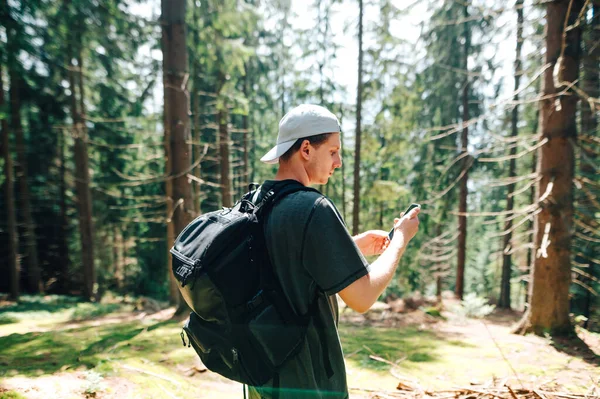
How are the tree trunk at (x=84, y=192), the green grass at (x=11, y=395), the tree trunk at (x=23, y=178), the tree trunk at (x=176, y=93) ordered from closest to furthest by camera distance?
the green grass at (x=11, y=395) → the tree trunk at (x=176, y=93) → the tree trunk at (x=23, y=178) → the tree trunk at (x=84, y=192)

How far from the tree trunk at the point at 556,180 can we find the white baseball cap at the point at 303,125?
5.72 m

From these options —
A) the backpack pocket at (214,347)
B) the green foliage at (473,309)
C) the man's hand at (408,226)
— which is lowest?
the green foliage at (473,309)

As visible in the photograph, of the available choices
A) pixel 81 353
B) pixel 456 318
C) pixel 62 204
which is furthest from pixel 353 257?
pixel 62 204

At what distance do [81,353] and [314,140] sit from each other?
201 inches

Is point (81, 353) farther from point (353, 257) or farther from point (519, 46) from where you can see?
point (519, 46)

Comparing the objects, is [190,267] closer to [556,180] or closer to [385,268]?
[385,268]

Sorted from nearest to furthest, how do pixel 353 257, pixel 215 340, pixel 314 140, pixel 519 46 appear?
1. pixel 353 257
2. pixel 215 340
3. pixel 314 140
4. pixel 519 46

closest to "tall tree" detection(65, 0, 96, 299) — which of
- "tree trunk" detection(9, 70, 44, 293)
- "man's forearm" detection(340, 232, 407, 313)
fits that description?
"tree trunk" detection(9, 70, 44, 293)

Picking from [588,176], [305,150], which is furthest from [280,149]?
[588,176]

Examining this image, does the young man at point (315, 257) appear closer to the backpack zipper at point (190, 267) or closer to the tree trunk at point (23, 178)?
the backpack zipper at point (190, 267)

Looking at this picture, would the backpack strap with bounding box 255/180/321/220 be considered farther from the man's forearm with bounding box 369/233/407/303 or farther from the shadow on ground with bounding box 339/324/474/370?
the shadow on ground with bounding box 339/324/474/370

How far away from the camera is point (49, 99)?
15.1 metres

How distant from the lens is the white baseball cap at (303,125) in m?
1.64

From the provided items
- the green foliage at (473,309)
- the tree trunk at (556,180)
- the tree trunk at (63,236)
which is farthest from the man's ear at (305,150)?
the tree trunk at (63,236)
